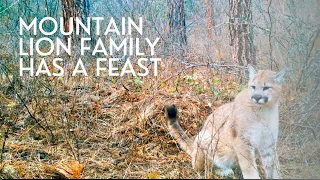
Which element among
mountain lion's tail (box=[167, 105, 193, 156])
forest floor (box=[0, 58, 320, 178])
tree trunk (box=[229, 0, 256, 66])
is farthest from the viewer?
tree trunk (box=[229, 0, 256, 66])

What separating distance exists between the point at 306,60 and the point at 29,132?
2798 mm

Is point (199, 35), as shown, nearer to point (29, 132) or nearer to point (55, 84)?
point (55, 84)

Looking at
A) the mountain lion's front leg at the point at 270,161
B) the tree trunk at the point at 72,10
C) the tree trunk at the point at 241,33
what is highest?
the tree trunk at the point at 72,10

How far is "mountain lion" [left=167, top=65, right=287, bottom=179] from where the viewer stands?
300cm

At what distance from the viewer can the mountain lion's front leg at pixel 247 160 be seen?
9.76 ft

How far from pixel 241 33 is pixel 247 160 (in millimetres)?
2456

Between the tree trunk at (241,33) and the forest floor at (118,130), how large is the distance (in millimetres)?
464

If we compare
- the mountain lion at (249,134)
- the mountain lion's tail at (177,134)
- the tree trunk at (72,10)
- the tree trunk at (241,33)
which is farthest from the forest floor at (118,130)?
the tree trunk at (72,10)

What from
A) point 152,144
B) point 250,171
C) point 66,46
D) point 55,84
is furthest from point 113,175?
point 66,46

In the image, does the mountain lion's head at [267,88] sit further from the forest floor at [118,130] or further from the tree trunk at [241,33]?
the tree trunk at [241,33]

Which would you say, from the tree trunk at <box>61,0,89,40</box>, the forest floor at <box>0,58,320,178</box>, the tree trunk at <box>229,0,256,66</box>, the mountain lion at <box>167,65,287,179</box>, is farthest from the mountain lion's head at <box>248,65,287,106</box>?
the tree trunk at <box>61,0,89,40</box>

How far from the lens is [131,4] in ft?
23.5

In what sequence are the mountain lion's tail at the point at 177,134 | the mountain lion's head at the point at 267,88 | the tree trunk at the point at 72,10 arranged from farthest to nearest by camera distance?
the tree trunk at the point at 72,10 → the mountain lion's tail at the point at 177,134 → the mountain lion's head at the point at 267,88

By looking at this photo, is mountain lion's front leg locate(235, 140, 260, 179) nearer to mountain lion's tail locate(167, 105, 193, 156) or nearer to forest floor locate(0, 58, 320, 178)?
forest floor locate(0, 58, 320, 178)
